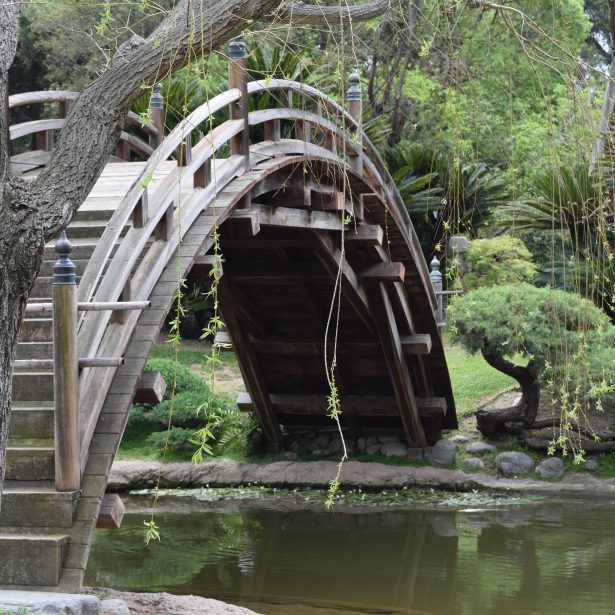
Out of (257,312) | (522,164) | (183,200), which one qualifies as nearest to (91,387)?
(183,200)

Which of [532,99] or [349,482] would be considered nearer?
[349,482]

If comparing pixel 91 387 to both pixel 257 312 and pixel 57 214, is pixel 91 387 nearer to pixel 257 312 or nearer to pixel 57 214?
pixel 57 214

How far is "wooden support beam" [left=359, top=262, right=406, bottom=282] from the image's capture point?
10312 mm

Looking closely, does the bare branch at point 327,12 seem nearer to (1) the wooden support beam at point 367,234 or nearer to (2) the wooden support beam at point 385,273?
(1) the wooden support beam at point 367,234

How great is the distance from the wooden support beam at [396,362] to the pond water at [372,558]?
1329 millimetres

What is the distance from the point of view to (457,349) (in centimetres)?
1684

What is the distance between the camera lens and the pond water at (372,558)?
26.4ft

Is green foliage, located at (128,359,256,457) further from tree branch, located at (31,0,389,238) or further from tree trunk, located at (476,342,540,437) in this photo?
tree branch, located at (31,0,389,238)

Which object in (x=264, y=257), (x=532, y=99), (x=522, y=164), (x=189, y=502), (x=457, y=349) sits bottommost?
(x=189, y=502)

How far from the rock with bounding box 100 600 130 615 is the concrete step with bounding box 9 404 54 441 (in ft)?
3.08

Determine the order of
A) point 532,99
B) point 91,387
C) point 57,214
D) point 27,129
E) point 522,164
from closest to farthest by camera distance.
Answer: point 57,214 → point 91,387 → point 27,129 → point 522,164 → point 532,99

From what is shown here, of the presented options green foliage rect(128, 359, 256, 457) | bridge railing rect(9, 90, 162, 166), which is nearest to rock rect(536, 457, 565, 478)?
green foliage rect(128, 359, 256, 457)

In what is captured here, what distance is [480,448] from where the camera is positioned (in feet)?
41.3

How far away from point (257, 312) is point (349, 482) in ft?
7.70
